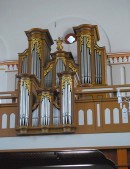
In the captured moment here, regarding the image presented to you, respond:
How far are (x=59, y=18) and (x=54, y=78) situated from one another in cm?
336

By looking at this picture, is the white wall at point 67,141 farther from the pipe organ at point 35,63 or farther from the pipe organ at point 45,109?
the pipe organ at point 35,63

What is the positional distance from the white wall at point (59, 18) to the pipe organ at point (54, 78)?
3.56 feet

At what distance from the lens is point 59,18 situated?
16703mm

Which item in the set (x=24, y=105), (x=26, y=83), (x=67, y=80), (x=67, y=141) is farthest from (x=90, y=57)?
(x=67, y=141)

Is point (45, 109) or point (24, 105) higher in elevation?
point (24, 105)

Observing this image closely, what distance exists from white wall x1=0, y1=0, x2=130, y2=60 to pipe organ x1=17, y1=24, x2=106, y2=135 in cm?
109

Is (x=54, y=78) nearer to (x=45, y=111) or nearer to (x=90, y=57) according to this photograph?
(x=90, y=57)

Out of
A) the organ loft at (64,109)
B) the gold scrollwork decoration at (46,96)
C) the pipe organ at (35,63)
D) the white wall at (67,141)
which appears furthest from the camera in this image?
the pipe organ at (35,63)

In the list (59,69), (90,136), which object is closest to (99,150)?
(90,136)

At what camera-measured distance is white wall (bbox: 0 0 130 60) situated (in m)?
16.2

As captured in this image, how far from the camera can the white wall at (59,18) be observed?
53.1ft

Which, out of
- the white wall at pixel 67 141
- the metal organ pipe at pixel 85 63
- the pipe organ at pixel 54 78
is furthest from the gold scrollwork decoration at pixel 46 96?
the metal organ pipe at pixel 85 63

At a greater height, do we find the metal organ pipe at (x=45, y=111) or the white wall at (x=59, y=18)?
the white wall at (x=59, y=18)

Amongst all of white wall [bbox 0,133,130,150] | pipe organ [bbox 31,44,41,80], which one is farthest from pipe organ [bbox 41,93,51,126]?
pipe organ [bbox 31,44,41,80]
